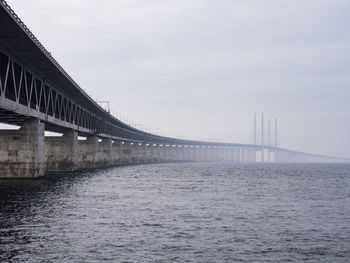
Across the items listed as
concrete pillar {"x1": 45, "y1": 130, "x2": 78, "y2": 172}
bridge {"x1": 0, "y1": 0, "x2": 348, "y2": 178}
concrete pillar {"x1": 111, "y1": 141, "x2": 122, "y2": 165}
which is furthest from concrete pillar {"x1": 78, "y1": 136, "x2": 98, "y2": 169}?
concrete pillar {"x1": 111, "y1": 141, "x2": 122, "y2": 165}

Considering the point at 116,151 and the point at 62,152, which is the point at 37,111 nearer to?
the point at 62,152

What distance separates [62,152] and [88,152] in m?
20.8

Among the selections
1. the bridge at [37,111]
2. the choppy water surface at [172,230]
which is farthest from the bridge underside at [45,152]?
the choppy water surface at [172,230]

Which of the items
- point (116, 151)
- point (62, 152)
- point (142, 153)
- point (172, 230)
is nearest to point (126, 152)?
point (116, 151)

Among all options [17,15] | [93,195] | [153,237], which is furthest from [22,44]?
[153,237]

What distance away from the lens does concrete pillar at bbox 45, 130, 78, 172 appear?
260 feet

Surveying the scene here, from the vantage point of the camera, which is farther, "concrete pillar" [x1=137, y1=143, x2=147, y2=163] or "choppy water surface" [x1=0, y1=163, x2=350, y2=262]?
"concrete pillar" [x1=137, y1=143, x2=147, y2=163]

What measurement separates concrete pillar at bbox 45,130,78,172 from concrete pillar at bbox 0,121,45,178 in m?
25.6

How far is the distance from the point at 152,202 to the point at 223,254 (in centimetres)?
1675

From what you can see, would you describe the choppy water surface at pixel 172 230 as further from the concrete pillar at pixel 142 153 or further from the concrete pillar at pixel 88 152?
the concrete pillar at pixel 142 153

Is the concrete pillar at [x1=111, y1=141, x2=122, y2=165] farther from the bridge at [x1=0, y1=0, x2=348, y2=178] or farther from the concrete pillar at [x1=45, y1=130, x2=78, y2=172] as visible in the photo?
the concrete pillar at [x1=45, y1=130, x2=78, y2=172]

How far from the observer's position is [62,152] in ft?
262

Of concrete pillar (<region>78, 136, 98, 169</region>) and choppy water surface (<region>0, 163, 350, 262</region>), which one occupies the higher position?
concrete pillar (<region>78, 136, 98, 169</region>)

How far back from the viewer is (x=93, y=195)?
1463 inches
